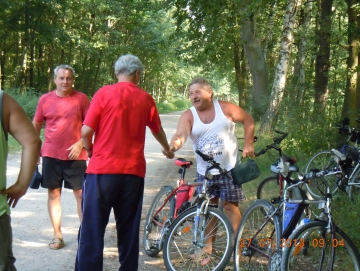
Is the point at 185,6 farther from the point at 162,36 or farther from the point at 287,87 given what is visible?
the point at 162,36

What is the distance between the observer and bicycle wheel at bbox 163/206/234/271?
486cm

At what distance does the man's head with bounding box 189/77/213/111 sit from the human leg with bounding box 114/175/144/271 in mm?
1217

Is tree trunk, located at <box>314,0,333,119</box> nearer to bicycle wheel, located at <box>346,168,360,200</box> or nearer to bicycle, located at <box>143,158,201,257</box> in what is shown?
bicycle wheel, located at <box>346,168,360,200</box>

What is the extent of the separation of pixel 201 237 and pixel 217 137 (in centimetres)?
105

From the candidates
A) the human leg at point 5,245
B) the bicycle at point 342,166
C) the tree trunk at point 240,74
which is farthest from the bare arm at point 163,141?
the tree trunk at point 240,74

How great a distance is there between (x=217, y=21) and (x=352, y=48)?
4140 mm

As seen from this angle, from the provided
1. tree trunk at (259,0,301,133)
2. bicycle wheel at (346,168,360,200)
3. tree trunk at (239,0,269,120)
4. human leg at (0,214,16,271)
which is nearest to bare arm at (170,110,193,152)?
human leg at (0,214,16,271)

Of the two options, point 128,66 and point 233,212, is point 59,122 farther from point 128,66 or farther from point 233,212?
point 233,212

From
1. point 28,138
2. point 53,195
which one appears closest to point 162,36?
point 53,195

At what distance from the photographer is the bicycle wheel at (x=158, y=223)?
566 cm

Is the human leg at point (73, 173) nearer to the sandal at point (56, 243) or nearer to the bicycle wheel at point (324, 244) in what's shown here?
the sandal at point (56, 243)

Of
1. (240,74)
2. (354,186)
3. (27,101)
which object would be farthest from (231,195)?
(240,74)

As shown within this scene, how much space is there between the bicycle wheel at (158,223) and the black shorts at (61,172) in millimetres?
963

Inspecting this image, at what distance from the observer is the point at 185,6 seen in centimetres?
1525
